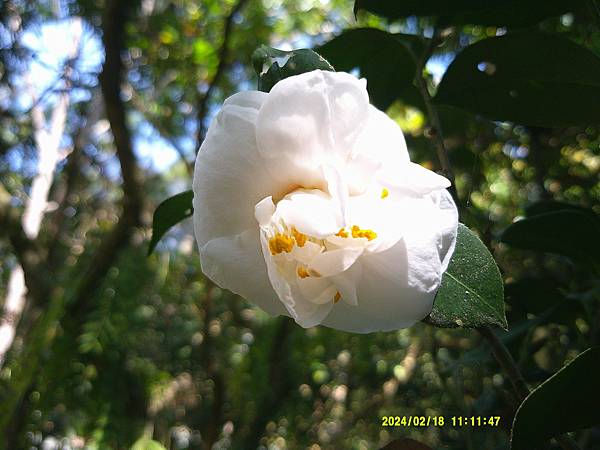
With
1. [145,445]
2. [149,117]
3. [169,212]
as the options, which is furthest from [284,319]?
[169,212]

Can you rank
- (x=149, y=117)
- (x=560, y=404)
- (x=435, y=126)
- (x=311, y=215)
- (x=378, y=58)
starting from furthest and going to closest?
(x=149, y=117) < (x=378, y=58) < (x=435, y=126) < (x=560, y=404) < (x=311, y=215)

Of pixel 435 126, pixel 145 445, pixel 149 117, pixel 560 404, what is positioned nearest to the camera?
pixel 560 404

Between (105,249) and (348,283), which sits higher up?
(348,283)

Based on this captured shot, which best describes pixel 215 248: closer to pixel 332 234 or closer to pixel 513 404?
pixel 332 234

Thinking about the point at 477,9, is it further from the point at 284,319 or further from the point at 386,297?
the point at 284,319

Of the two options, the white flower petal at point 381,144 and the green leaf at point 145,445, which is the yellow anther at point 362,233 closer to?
the white flower petal at point 381,144

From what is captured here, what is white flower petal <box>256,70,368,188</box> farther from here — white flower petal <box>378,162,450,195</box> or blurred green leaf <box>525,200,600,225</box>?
blurred green leaf <box>525,200,600,225</box>

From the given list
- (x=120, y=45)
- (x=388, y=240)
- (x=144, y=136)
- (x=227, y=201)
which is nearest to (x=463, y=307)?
(x=388, y=240)
